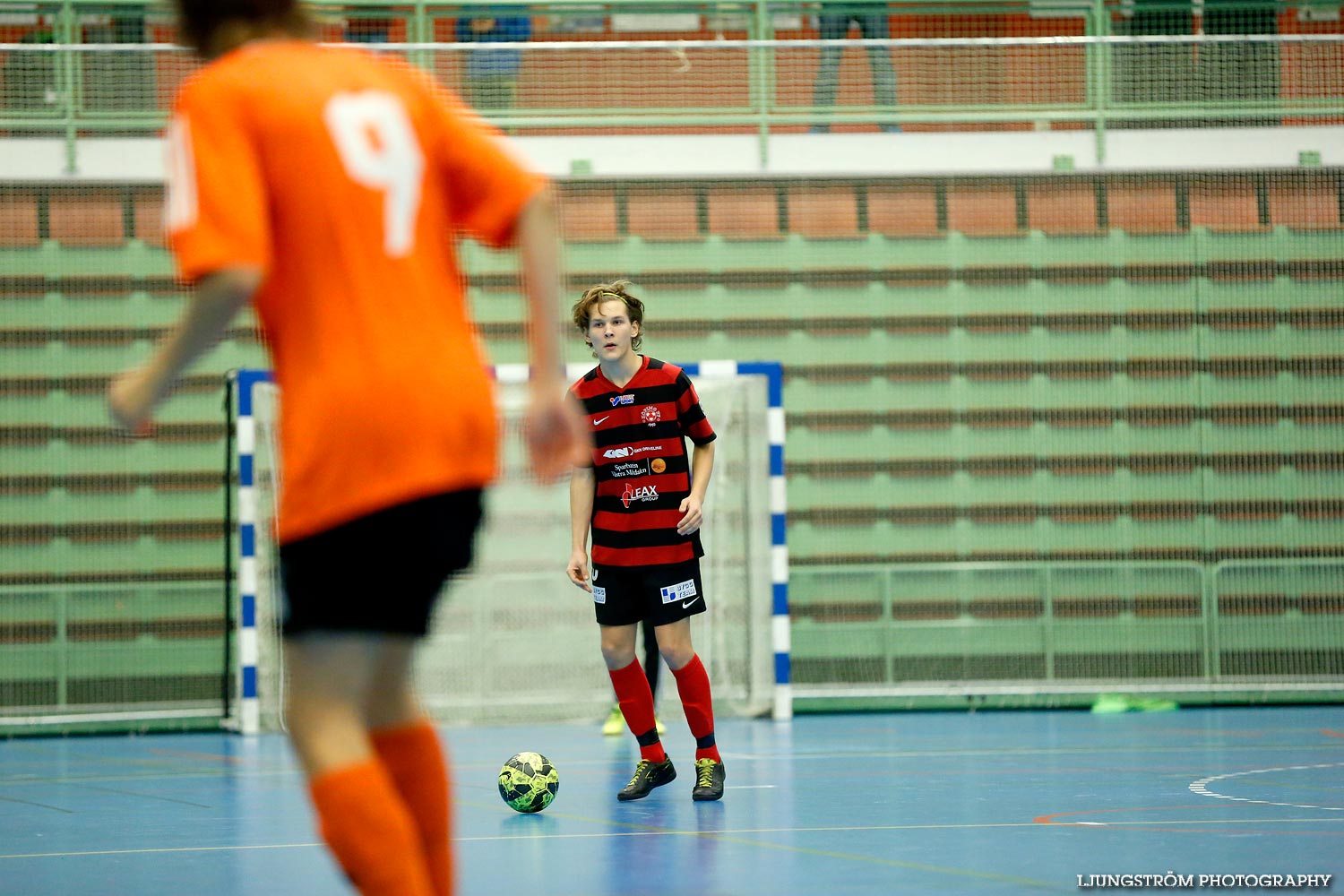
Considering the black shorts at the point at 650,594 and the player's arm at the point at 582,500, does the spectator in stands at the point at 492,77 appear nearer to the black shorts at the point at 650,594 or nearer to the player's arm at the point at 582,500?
the player's arm at the point at 582,500

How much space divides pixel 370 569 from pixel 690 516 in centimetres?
327

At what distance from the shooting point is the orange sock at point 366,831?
184 centimetres

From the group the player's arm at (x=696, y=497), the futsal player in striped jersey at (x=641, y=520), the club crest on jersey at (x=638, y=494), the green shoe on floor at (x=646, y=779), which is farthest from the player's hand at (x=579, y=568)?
the green shoe on floor at (x=646, y=779)

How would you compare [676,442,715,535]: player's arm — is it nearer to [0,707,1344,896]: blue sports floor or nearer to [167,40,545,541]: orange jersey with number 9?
[0,707,1344,896]: blue sports floor

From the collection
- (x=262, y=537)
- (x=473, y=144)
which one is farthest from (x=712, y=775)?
(x=262, y=537)

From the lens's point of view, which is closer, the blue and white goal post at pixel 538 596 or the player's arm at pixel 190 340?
the player's arm at pixel 190 340

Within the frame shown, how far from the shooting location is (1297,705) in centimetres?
942

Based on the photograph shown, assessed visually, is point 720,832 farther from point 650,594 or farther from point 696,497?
point 696,497

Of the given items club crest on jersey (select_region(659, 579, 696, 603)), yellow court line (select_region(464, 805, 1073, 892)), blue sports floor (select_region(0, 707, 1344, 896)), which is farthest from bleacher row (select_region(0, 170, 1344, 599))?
yellow court line (select_region(464, 805, 1073, 892))

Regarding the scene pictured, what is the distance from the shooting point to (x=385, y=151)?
1.97 metres

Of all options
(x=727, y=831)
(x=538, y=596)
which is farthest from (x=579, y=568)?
(x=538, y=596)

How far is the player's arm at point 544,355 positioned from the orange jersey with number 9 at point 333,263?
7 centimetres

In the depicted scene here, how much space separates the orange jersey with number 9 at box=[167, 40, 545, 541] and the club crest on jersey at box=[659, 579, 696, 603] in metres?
3.24

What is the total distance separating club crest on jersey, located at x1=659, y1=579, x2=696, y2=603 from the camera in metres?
5.21
